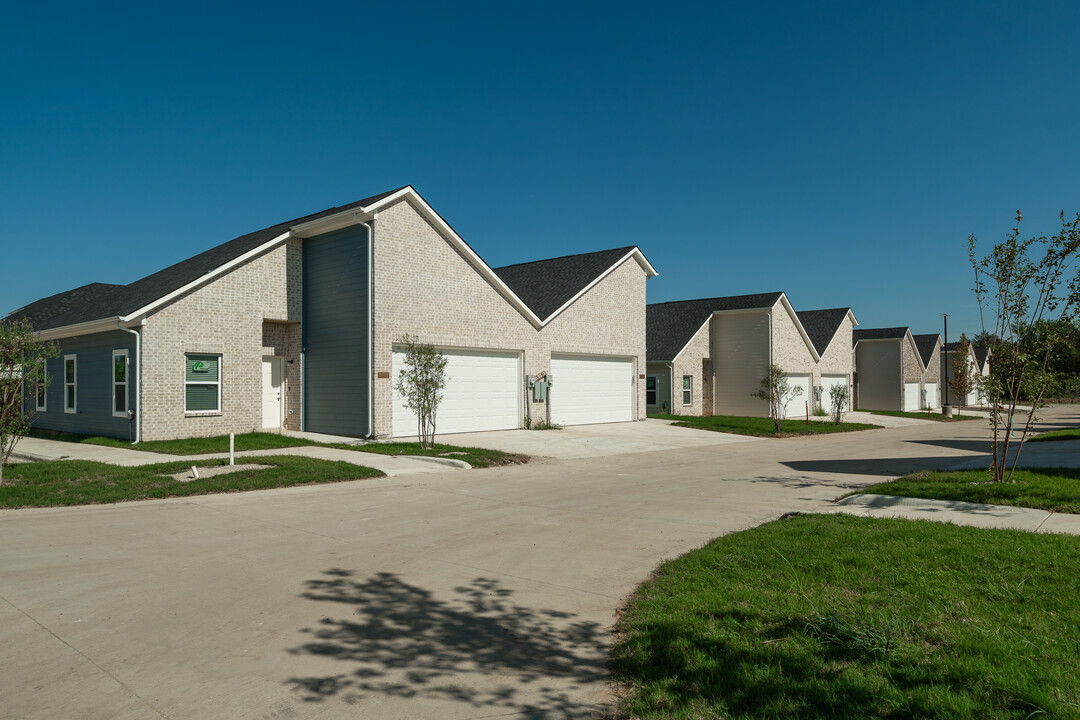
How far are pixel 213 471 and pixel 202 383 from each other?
6980 mm

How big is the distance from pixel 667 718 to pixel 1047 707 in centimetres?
189

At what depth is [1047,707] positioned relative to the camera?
144 inches

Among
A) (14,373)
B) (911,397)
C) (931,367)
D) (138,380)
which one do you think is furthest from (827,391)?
(14,373)

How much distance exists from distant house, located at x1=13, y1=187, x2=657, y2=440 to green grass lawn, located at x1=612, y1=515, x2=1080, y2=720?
15.3m

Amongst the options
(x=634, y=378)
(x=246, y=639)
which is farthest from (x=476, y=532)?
(x=634, y=378)

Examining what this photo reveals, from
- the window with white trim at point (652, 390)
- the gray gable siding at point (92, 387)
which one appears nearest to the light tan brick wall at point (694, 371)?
the window with white trim at point (652, 390)

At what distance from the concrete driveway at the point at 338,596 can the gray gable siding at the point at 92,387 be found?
32.1ft

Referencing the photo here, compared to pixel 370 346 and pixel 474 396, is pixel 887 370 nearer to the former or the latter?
pixel 474 396

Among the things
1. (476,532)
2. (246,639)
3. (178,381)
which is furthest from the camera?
(178,381)

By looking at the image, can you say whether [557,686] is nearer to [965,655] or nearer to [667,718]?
[667,718]

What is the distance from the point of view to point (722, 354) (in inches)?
1460

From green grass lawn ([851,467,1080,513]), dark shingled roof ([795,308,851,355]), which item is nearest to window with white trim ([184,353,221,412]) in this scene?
green grass lawn ([851,467,1080,513])

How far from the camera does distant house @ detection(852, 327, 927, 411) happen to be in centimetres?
4809

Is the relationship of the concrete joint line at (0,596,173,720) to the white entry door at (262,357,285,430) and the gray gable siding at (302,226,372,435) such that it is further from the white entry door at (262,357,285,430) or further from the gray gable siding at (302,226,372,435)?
the white entry door at (262,357,285,430)
